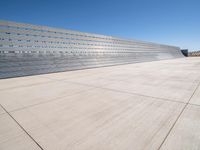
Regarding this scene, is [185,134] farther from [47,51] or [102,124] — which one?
[47,51]

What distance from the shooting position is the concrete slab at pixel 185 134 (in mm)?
1057

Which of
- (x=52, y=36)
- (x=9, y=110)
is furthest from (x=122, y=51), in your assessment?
(x=9, y=110)

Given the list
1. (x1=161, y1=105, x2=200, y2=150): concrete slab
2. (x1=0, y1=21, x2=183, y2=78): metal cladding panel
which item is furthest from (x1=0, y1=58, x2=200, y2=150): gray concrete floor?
(x1=0, y1=21, x2=183, y2=78): metal cladding panel

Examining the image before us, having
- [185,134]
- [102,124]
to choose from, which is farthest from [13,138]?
[185,134]

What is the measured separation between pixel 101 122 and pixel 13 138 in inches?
35.5

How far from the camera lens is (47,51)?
7.95 meters

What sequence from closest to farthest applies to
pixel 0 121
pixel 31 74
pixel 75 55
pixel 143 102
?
pixel 0 121
pixel 143 102
pixel 31 74
pixel 75 55

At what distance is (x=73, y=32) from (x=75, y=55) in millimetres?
2031

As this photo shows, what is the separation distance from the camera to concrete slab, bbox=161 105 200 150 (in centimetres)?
106

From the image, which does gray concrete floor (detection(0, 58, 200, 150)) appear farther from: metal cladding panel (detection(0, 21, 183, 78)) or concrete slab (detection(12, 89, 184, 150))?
metal cladding panel (detection(0, 21, 183, 78))

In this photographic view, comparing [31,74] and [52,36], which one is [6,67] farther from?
[52,36]

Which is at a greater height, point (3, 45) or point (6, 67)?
point (3, 45)

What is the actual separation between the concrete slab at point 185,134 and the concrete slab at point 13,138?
3.86 feet

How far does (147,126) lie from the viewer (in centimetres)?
136
